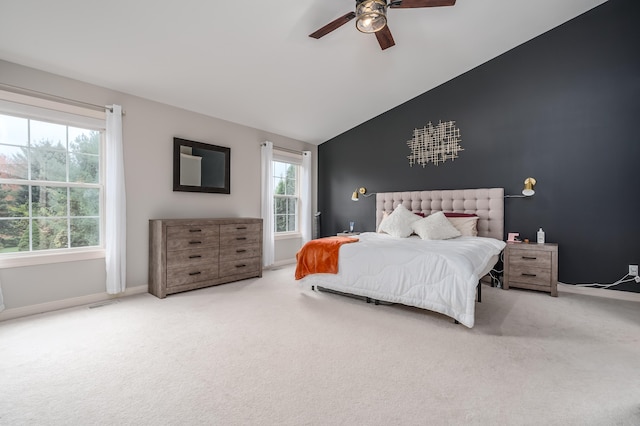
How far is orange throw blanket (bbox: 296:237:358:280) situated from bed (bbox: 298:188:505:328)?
63 mm

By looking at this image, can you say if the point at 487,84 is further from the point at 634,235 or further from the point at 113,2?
the point at 113,2

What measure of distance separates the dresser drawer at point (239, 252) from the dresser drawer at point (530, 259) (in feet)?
11.7

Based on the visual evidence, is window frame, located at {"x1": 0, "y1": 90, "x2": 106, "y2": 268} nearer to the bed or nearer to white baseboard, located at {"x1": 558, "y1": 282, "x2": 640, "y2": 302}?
the bed

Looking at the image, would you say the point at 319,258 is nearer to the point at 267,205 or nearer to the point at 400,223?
the point at 400,223

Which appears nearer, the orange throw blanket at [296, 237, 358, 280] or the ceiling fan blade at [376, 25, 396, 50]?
the ceiling fan blade at [376, 25, 396, 50]

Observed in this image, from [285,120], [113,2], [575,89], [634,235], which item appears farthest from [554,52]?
[113,2]

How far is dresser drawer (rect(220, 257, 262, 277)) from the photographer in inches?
169

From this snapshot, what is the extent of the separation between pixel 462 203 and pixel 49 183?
532 cm

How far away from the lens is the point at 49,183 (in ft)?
10.7

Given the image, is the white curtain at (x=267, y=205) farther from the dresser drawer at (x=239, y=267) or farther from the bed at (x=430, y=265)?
the bed at (x=430, y=265)

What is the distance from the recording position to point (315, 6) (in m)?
3.00

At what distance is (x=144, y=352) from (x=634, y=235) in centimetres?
522

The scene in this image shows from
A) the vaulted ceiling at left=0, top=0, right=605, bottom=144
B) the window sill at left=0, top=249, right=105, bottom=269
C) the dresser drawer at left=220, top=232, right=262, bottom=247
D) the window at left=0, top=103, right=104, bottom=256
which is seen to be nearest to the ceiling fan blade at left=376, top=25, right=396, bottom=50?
the vaulted ceiling at left=0, top=0, right=605, bottom=144

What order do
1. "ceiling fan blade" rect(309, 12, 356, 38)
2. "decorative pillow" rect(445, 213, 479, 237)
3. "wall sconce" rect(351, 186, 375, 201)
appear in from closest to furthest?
"ceiling fan blade" rect(309, 12, 356, 38) → "decorative pillow" rect(445, 213, 479, 237) → "wall sconce" rect(351, 186, 375, 201)
